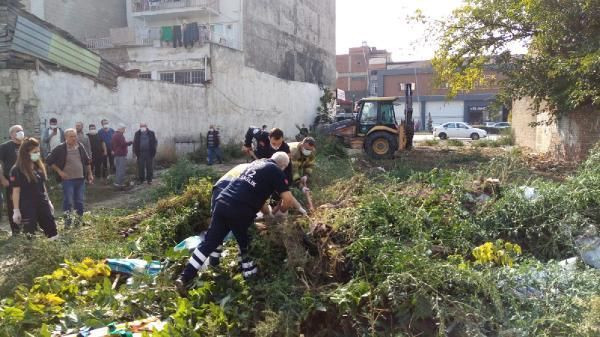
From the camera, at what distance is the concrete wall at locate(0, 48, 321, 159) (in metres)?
11.8

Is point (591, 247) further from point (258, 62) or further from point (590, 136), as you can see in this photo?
point (258, 62)

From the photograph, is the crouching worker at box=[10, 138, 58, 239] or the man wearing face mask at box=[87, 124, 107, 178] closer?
the crouching worker at box=[10, 138, 58, 239]

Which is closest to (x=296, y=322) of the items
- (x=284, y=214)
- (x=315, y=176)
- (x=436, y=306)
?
(x=436, y=306)

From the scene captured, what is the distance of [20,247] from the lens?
17.0 feet

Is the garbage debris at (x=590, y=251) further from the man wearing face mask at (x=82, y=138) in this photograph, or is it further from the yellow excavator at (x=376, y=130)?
the yellow excavator at (x=376, y=130)

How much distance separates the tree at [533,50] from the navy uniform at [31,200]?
393 inches

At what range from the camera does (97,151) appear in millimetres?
12133

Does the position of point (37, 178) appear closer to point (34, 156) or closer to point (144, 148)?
point (34, 156)

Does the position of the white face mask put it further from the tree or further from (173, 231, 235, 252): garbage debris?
the tree

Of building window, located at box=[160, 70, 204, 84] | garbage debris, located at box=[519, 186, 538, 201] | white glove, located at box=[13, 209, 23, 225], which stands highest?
building window, located at box=[160, 70, 204, 84]

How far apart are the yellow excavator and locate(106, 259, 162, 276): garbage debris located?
11.8 m

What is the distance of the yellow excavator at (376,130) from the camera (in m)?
16.0

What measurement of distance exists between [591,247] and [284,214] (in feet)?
9.61

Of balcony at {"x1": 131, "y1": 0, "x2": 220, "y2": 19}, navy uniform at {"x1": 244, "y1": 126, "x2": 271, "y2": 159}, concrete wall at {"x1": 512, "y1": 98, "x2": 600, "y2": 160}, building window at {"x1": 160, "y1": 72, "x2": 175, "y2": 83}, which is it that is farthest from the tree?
balcony at {"x1": 131, "y1": 0, "x2": 220, "y2": 19}
